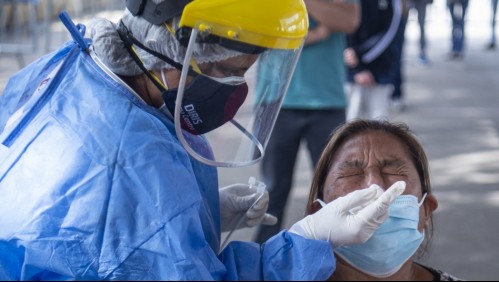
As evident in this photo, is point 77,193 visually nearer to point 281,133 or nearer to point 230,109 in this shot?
point 230,109

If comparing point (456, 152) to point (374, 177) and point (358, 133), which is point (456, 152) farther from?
point (374, 177)

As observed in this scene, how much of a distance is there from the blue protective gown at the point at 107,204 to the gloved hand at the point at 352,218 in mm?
99

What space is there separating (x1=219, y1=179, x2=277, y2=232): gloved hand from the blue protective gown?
0.39 meters

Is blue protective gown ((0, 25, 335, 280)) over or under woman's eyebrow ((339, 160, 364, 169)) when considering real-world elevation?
over

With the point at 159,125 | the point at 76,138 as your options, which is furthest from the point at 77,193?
the point at 159,125

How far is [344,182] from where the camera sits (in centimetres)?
221

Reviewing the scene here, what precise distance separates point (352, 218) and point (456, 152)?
4.59 metres

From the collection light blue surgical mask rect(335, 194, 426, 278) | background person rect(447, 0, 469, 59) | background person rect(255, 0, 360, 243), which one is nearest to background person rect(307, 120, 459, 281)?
light blue surgical mask rect(335, 194, 426, 278)

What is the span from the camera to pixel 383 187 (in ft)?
7.10

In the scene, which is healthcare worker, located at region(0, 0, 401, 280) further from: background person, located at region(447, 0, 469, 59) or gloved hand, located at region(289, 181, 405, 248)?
background person, located at region(447, 0, 469, 59)

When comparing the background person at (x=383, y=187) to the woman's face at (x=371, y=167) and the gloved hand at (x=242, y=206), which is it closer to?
the woman's face at (x=371, y=167)

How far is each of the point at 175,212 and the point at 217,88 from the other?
42cm

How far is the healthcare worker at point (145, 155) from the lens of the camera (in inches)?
62.3

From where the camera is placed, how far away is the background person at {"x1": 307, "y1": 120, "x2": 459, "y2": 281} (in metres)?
1.96
